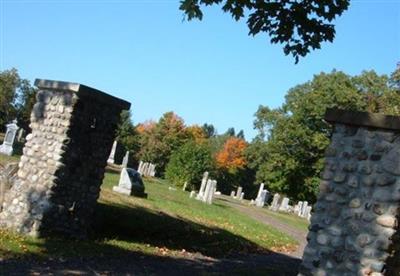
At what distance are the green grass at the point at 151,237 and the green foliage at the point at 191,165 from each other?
15889 mm

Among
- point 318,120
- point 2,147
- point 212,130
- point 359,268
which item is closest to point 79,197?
point 359,268

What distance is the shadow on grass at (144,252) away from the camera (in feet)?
31.6

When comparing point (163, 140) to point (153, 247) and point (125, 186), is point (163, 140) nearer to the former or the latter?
point (125, 186)

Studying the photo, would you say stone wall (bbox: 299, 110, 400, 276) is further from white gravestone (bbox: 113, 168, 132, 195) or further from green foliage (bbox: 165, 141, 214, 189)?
green foliage (bbox: 165, 141, 214, 189)

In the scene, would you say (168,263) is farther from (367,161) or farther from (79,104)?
(367,161)

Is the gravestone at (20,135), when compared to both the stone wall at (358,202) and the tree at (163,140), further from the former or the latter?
the stone wall at (358,202)

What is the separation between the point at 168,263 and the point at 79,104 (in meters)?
4.14

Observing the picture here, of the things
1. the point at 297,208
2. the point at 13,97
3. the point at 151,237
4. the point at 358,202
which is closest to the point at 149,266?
the point at 151,237

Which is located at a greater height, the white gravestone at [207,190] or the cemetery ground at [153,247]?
the white gravestone at [207,190]

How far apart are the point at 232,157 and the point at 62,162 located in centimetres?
6856

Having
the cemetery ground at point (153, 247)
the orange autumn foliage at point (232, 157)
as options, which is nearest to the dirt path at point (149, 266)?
the cemetery ground at point (153, 247)

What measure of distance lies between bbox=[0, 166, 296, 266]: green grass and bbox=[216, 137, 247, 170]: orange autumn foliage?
56282 mm

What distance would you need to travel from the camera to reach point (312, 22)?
9836 millimetres

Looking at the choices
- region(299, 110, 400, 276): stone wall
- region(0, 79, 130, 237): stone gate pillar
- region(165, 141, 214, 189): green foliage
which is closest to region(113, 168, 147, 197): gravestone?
region(0, 79, 130, 237): stone gate pillar
